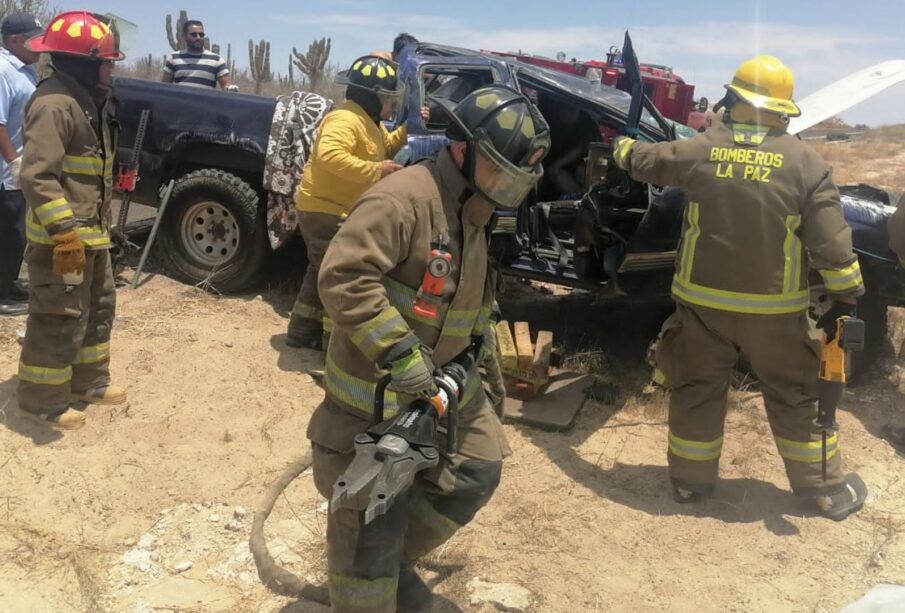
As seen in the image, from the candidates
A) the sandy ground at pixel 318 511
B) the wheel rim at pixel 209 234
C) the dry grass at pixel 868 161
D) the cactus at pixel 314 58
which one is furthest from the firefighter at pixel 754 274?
the cactus at pixel 314 58

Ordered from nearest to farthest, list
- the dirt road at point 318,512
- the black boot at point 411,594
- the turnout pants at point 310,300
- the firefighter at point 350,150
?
the black boot at point 411,594, the dirt road at point 318,512, the firefighter at point 350,150, the turnout pants at point 310,300

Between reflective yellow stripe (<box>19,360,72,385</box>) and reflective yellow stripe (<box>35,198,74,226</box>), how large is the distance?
818 mm

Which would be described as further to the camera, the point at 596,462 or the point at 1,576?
the point at 596,462

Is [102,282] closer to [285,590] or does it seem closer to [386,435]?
[285,590]

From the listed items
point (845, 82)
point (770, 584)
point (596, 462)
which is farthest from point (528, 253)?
point (770, 584)

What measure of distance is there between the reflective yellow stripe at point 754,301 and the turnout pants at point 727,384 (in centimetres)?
3

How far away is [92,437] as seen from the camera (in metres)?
4.28

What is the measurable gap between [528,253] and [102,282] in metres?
2.65

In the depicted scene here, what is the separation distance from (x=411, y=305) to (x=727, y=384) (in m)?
2.20

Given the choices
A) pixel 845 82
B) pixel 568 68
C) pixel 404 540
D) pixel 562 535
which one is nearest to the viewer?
pixel 404 540

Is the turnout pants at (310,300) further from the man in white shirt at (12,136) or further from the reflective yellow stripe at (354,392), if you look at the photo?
the reflective yellow stripe at (354,392)

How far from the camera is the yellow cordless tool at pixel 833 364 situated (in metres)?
3.63

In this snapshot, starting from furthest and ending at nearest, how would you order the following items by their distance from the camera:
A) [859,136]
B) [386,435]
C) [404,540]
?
[859,136], [404,540], [386,435]

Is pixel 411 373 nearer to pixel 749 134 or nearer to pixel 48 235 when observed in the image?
pixel 749 134
